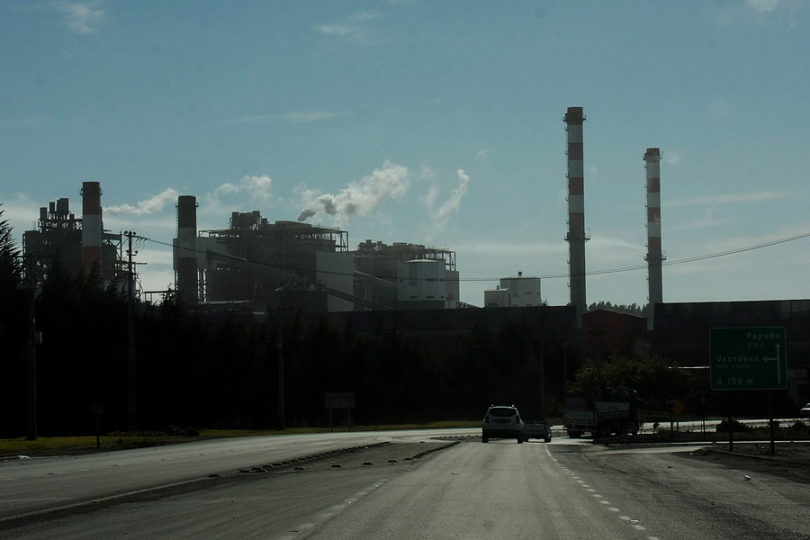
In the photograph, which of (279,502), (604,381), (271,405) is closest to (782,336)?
(279,502)

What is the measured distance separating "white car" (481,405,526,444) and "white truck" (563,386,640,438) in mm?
5588

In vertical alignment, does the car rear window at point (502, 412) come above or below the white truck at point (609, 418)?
above

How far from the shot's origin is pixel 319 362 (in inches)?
3942

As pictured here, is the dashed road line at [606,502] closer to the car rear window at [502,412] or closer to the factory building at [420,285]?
the car rear window at [502,412]

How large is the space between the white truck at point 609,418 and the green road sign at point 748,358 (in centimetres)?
1757

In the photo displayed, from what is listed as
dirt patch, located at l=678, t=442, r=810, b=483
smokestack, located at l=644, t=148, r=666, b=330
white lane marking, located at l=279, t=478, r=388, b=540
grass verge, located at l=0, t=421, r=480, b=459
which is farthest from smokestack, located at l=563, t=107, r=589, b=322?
white lane marking, located at l=279, t=478, r=388, b=540

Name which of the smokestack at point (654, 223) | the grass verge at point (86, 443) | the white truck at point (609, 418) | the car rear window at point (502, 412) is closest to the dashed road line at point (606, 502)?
the grass verge at point (86, 443)

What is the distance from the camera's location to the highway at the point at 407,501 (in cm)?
1335

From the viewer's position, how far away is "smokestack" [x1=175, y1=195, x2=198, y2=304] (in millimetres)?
118438

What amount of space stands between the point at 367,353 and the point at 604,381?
2260 cm

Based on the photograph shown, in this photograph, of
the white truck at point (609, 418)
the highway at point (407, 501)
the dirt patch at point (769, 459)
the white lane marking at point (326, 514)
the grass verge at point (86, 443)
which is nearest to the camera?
the white lane marking at point (326, 514)

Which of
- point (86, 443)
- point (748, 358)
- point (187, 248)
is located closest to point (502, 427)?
point (748, 358)

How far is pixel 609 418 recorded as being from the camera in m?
57.6

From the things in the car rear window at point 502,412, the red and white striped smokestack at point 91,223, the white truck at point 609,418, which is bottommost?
the white truck at point 609,418
